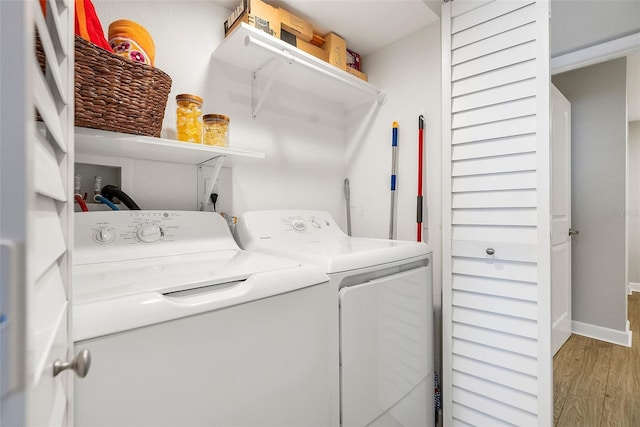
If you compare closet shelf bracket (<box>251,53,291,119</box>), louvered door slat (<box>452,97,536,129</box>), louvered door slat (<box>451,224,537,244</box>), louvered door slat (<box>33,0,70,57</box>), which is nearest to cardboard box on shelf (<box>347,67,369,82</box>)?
closet shelf bracket (<box>251,53,291,119</box>)

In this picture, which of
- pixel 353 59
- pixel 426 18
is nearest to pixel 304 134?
pixel 353 59

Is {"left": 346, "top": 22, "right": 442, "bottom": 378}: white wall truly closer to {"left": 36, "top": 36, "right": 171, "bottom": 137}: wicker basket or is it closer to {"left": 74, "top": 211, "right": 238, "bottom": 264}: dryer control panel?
{"left": 74, "top": 211, "right": 238, "bottom": 264}: dryer control panel

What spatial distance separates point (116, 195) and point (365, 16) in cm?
169

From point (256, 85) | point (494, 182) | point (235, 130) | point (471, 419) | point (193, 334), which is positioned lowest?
point (471, 419)

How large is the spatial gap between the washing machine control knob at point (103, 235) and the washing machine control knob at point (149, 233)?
0.09 metres

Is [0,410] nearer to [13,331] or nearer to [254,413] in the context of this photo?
[13,331]

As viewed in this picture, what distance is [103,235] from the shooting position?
112cm

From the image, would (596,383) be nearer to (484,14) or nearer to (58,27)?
(484,14)

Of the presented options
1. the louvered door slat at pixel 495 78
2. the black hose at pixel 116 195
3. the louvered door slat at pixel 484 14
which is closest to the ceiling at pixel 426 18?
the louvered door slat at pixel 484 14

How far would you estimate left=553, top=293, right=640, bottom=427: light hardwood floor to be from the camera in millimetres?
1608

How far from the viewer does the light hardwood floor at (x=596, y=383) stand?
161 cm

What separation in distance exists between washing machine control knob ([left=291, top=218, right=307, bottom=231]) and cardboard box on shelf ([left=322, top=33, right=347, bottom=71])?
1.00 m

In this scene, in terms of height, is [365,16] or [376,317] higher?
[365,16]

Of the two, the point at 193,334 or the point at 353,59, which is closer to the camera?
the point at 193,334
